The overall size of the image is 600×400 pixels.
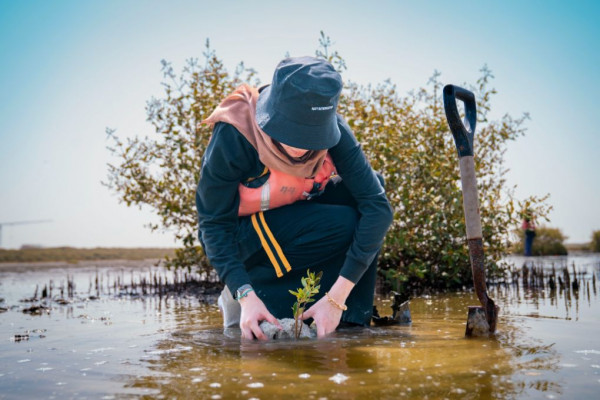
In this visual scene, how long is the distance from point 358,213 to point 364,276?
0.42 m

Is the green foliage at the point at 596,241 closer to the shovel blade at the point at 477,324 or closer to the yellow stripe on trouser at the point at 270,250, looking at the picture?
the shovel blade at the point at 477,324

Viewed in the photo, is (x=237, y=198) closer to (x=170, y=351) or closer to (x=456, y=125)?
(x=170, y=351)

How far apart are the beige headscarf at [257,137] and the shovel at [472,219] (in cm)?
80

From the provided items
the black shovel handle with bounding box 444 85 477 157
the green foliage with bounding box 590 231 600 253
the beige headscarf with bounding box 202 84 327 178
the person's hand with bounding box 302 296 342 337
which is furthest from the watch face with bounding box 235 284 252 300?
the green foliage with bounding box 590 231 600 253

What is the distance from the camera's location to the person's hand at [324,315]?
3.43 metres

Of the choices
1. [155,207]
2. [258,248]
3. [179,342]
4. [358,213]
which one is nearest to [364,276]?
[358,213]

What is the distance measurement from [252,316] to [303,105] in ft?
4.03

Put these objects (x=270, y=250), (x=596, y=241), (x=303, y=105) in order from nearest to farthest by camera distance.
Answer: (x=303, y=105) < (x=270, y=250) < (x=596, y=241)

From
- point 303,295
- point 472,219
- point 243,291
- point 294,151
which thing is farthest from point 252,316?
point 472,219

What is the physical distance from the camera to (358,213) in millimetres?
3848

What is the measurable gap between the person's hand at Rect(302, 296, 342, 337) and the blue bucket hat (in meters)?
0.99

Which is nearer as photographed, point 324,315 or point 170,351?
point 170,351

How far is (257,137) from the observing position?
3.30m

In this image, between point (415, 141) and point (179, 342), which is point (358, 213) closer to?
point (179, 342)
